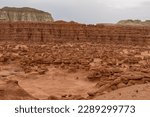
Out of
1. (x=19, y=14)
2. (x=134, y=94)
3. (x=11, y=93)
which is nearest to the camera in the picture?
(x=134, y=94)

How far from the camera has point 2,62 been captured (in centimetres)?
2003

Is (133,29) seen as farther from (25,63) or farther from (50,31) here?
(25,63)

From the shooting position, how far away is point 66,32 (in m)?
44.9

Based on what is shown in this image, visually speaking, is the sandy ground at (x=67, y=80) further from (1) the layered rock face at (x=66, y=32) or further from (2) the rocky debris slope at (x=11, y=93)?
(1) the layered rock face at (x=66, y=32)

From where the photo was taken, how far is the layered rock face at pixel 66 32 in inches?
1757

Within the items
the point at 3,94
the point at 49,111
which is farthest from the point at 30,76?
the point at 49,111

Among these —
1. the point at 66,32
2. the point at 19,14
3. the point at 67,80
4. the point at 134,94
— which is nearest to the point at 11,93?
the point at 134,94

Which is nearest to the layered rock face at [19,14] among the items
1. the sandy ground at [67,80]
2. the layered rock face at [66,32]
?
the layered rock face at [66,32]

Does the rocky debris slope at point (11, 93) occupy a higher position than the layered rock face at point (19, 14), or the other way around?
the rocky debris slope at point (11, 93)

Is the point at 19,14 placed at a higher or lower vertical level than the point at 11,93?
lower

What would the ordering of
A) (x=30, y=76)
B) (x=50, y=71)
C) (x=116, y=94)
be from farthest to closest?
(x=50, y=71)
(x=30, y=76)
(x=116, y=94)

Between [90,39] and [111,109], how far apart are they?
Result: 39.6 metres

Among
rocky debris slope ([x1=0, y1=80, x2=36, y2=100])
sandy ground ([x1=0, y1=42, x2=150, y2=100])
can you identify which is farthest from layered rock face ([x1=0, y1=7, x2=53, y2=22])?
rocky debris slope ([x1=0, y1=80, x2=36, y2=100])

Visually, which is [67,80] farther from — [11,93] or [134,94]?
[134,94]
